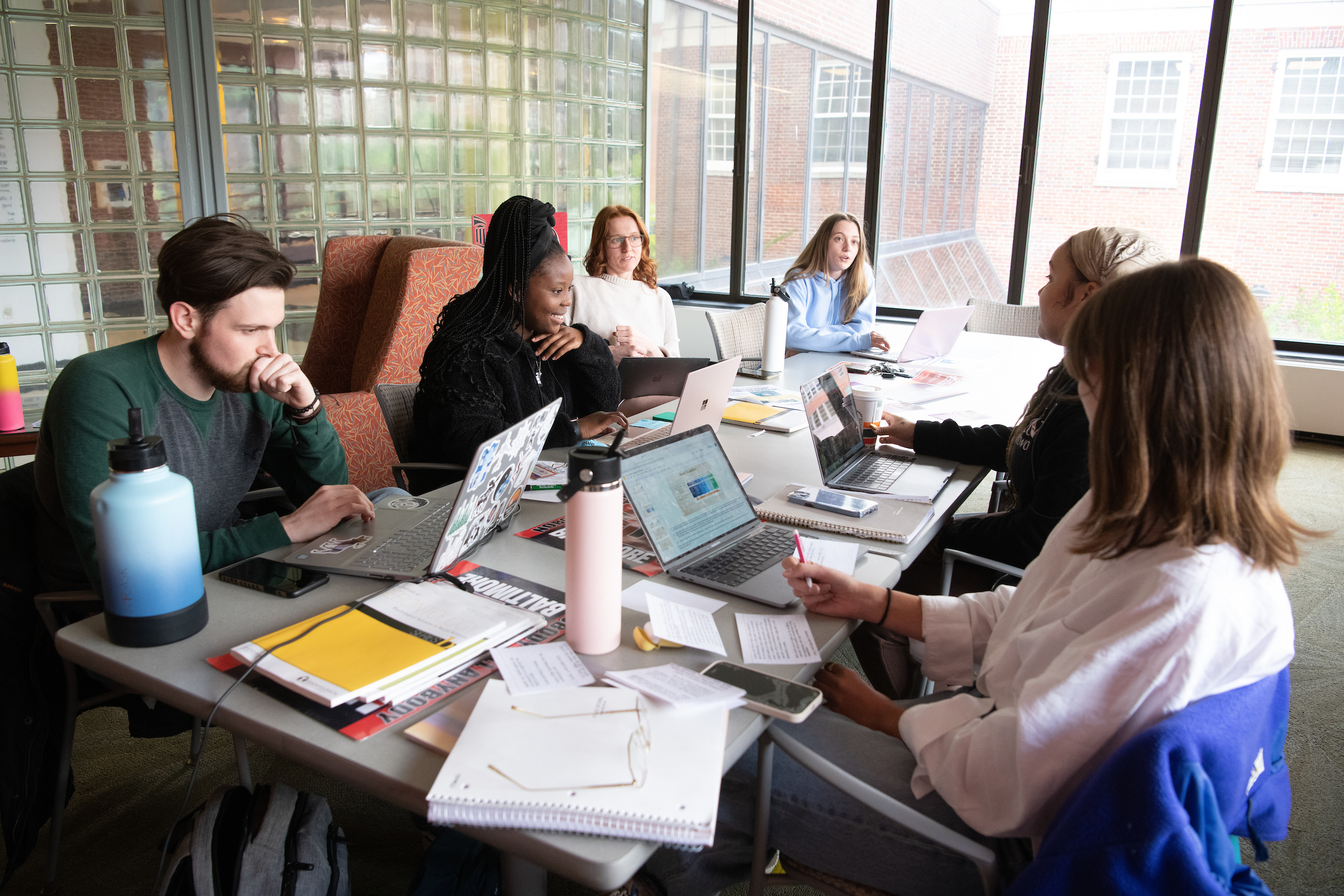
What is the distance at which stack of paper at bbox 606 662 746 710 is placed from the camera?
1.04 metres

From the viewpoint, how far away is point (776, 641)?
4.11ft

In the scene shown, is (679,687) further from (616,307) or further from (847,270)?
(847,270)

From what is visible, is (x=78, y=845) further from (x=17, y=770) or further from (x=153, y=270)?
(x=153, y=270)

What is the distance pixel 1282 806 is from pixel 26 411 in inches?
173

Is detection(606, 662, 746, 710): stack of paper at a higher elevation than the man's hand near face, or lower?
lower

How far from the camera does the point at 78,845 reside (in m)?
1.83

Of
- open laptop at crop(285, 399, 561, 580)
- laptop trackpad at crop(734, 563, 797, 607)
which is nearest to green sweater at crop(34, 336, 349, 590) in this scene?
open laptop at crop(285, 399, 561, 580)

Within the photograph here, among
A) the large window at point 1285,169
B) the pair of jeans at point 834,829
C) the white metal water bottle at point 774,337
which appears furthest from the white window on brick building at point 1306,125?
the pair of jeans at point 834,829

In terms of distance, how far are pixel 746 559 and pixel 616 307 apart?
2.32 meters

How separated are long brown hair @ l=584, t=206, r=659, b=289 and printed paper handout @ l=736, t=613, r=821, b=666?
271cm

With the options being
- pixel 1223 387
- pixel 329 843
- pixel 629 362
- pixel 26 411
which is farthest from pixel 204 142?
pixel 1223 387

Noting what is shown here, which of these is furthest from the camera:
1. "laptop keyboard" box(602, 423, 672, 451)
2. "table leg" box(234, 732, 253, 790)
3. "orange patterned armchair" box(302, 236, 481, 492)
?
"orange patterned armchair" box(302, 236, 481, 492)

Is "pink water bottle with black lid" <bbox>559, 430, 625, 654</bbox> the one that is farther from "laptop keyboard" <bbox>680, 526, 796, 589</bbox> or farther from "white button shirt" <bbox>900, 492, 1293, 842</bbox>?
"white button shirt" <bbox>900, 492, 1293, 842</bbox>

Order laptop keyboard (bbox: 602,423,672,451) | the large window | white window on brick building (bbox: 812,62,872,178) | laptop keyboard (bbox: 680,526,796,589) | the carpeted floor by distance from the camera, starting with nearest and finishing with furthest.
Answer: laptop keyboard (bbox: 680,526,796,589) → the carpeted floor → laptop keyboard (bbox: 602,423,672,451) → the large window → white window on brick building (bbox: 812,62,872,178)
